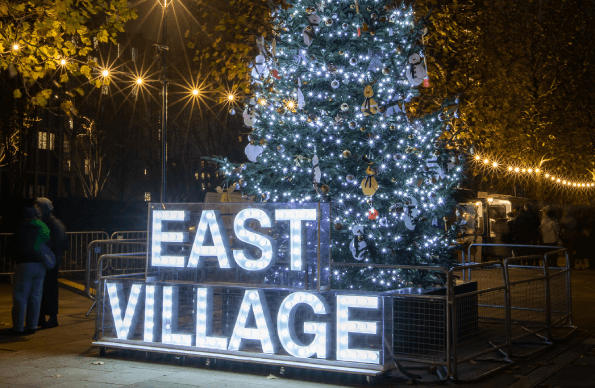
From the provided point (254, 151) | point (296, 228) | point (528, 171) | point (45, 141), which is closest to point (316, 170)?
point (254, 151)

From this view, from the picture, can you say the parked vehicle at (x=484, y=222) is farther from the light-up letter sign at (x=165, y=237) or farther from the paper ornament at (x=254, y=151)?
the light-up letter sign at (x=165, y=237)

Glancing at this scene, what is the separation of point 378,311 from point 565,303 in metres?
5.66

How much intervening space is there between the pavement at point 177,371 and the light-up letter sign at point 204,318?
13.6 inches

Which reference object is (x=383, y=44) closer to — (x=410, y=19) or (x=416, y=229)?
(x=410, y=19)

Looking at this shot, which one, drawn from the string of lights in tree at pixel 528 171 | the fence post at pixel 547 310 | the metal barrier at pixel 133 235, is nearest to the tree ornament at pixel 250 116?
the fence post at pixel 547 310

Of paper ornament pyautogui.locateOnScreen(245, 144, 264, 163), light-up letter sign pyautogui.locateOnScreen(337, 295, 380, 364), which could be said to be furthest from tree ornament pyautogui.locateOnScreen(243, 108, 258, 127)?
light-up letter sign pyautogui.locateOnScreen(337, 295, 380, 364)

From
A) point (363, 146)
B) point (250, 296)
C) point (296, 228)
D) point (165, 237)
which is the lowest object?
point (250, 296)

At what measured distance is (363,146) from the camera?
899cm

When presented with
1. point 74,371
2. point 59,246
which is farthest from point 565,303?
point 59,246

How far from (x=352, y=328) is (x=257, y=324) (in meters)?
1.19

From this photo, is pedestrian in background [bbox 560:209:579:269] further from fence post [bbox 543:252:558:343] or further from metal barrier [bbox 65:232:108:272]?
metal barrier [bbox 65:232:108:272]

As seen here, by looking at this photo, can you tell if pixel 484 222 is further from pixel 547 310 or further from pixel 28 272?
pixel 28 272

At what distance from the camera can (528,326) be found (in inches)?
390

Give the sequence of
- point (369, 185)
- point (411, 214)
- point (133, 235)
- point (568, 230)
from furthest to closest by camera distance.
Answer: point (568, 230) → point (133, 235) → point (411, 214) → point (369, 185)
